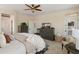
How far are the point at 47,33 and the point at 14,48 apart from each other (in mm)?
514

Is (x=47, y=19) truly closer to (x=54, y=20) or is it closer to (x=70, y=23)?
(x=54, y=20)

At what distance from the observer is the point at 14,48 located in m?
1.39

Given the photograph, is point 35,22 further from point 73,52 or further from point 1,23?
point 73,52

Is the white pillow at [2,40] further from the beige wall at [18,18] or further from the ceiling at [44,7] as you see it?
the ceiling at [44,7]

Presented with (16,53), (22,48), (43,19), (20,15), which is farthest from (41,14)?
(16,53)

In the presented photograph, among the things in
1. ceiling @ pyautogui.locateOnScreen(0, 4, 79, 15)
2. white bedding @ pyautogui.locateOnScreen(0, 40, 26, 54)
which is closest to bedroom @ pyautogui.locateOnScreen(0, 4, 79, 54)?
ceiling @ pyautogui.locateOnScreen(0, 4, 79, 15)

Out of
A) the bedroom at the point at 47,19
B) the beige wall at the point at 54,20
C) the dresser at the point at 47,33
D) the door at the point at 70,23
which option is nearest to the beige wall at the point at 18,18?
the bedroom at the point at 47,19

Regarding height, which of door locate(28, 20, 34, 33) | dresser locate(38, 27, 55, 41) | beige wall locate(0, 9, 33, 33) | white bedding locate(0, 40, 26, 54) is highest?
beige wall locate(0, 9, 33, 33)

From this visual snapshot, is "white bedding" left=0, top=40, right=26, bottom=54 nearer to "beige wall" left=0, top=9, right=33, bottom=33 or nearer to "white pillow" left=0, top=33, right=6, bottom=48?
"white pillow" left=0, top=33, right=6, bottom=48

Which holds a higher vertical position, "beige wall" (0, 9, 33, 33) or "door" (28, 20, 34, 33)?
"beige wall" (0, 9, 33, 33)

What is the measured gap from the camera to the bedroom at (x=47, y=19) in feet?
4.41

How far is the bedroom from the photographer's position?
1.34 metres

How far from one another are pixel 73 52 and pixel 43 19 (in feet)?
2.11

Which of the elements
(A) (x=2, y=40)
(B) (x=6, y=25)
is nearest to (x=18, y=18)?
(B) (x=6, y=25)
